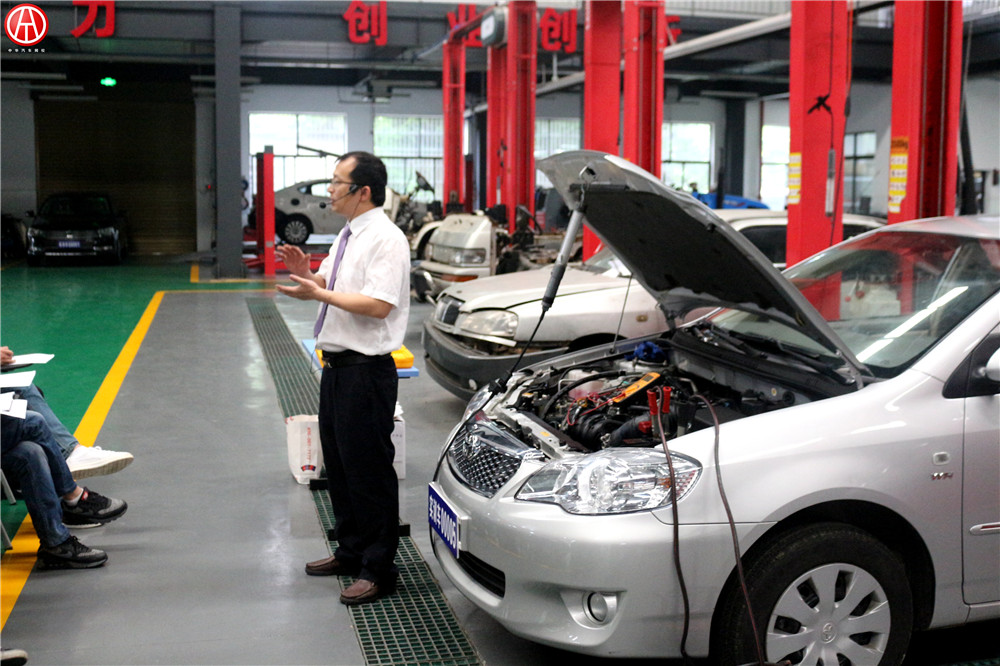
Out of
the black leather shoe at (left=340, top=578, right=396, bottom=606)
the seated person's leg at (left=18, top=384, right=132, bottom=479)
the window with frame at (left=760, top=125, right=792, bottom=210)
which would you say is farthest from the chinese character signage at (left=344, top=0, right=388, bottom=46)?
the window with frame at (left=760, top=125, right=792, bottom=210)

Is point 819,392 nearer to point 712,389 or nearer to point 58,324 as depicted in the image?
point 712,389

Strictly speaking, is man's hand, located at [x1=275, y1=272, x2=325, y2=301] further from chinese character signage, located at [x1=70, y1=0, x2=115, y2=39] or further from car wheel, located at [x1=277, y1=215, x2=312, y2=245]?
car wheel, located at [x1=277, y1=215, x2=312, y2=245]

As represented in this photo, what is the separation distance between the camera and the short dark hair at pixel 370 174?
3510 mm

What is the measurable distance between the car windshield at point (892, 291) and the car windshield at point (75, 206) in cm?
1634

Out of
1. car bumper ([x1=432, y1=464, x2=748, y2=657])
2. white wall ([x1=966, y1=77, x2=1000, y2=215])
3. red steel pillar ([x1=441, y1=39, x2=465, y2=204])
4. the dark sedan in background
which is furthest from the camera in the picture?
white wall ([x1=966, y1=77, x2=1000, y2=215])

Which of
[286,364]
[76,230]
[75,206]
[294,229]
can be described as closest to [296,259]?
[286,364]

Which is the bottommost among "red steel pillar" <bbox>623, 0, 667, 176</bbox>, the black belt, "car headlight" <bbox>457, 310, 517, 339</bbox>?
"car headlight" <bbox>457, 310, 517, 339</bbox>

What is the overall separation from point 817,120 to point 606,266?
166 centimetres

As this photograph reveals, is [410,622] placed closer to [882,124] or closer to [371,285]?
[371,285]

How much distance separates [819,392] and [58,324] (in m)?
9.23

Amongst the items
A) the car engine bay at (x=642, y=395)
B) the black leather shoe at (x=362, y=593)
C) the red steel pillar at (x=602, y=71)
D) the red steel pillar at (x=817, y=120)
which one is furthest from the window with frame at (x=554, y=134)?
the black leather shoe at (x=362, y=593)

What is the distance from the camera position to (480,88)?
24094mm

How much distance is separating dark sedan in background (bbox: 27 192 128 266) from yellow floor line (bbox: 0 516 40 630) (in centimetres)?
1343

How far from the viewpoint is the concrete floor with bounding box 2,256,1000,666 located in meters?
3.08
